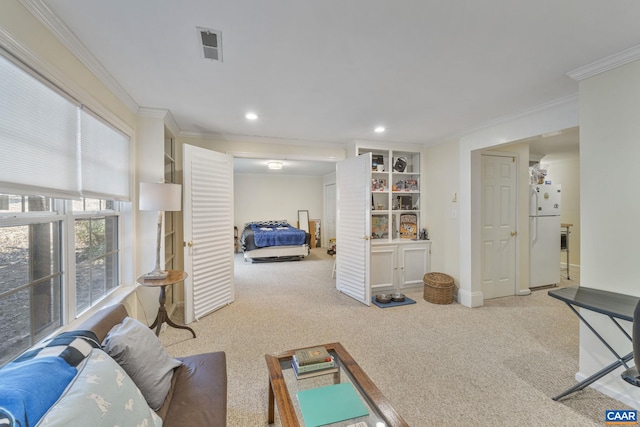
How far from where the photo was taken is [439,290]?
3.58 m

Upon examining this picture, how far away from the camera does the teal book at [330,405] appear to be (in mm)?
1220

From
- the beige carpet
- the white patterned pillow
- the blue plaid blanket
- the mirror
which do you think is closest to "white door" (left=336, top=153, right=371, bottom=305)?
the beige carpet

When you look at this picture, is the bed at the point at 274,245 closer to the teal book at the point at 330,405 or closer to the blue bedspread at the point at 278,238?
the blue bedspread at the point at 278,238

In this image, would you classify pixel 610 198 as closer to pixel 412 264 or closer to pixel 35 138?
pixel 412 264

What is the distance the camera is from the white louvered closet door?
300 cm

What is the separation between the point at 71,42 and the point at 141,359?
1860 mm

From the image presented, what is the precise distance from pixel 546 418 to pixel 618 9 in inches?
92.6

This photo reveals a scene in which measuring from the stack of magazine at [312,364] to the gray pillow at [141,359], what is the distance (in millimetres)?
648

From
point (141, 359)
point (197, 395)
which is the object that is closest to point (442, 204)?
point (197, 395)

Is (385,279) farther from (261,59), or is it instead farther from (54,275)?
(54,275)

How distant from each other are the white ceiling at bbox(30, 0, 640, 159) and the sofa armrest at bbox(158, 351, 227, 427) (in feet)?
6.31

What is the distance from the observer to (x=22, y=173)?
1.29m

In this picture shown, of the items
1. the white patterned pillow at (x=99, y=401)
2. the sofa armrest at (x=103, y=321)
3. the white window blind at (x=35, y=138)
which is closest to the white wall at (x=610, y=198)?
the white patterned pillow at (x=99, y=401)

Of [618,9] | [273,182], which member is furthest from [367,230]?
[273,182]
